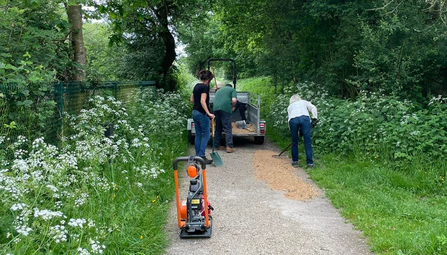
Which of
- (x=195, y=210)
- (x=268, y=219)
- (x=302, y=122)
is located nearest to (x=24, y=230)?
(x=195, y=210)

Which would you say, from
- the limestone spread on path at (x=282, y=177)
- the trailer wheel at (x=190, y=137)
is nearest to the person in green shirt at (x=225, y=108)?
the limestone spread on path at (x=282, y=177)

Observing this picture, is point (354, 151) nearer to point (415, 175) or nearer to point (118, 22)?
point (415, 175)

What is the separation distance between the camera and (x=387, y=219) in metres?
5.45

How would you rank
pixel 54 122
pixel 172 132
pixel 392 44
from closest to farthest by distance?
1. pixel 54 122
2. pixel 172 132
3. pixel 392 44

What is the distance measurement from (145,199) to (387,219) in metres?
3.41

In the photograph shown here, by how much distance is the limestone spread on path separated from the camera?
703cm

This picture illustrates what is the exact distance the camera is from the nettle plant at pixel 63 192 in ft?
11.3

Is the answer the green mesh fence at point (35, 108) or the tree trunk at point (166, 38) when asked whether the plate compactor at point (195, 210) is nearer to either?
the green mesh fence at point (35, 108)

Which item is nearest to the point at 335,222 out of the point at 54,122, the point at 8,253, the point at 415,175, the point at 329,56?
the point at 415,175

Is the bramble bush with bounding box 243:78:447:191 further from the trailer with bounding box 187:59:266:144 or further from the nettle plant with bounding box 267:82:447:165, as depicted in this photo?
the trailer with bounding box 187:59:266:144

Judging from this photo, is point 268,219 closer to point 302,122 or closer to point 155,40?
point 302,122

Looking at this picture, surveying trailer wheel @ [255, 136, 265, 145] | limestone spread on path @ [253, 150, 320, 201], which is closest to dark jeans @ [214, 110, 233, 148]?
limestone spread on path @ [253, 150, 320, 201]

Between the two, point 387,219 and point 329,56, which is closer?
point 387,219

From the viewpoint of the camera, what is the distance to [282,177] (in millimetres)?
8117
